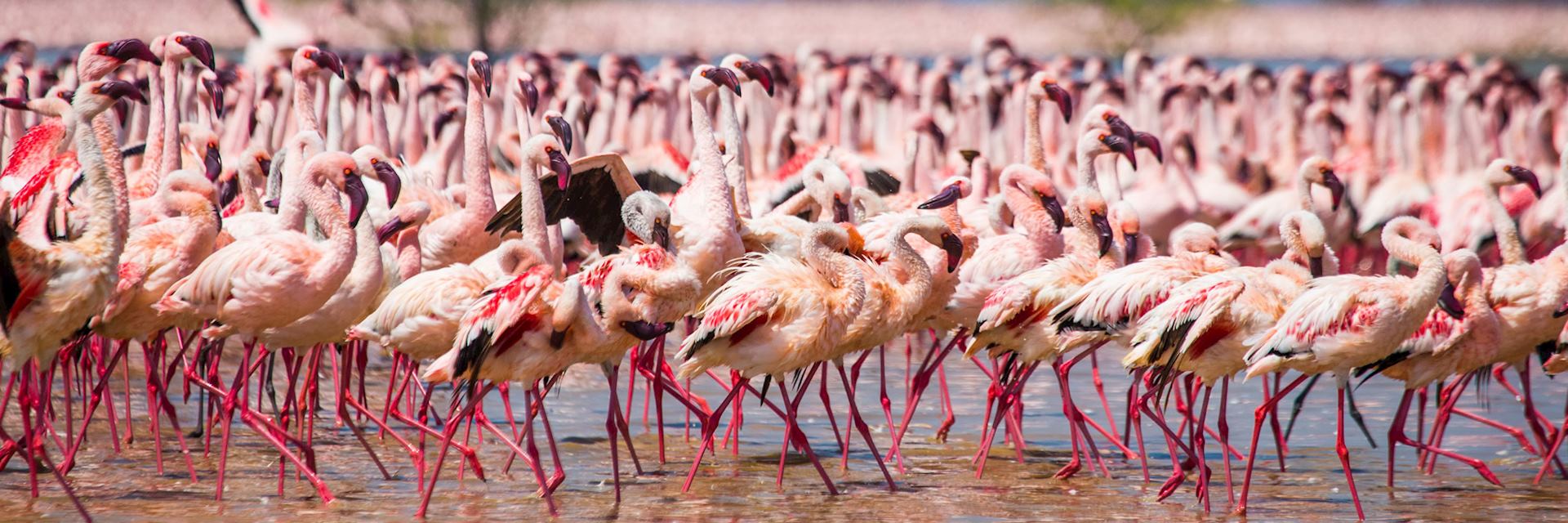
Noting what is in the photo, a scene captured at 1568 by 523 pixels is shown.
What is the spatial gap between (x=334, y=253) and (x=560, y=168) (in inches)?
44.5

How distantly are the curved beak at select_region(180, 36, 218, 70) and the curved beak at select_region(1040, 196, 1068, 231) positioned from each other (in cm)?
410

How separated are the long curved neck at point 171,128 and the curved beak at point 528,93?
5.88 feet

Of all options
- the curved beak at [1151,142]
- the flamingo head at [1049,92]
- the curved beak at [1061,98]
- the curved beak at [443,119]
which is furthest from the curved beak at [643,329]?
the curved beak at [443,119]

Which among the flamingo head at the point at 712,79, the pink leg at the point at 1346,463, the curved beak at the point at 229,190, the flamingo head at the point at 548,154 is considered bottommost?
the pink leg at the point at 1346,463

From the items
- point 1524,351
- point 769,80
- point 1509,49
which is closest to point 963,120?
point 769,80

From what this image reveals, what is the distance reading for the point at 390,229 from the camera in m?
7.68

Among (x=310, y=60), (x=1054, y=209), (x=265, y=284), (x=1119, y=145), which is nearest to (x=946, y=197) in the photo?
(x=1054, y=209)

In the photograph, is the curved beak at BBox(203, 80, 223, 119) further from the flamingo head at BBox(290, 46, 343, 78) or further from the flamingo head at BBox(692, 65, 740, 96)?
the flamingo head at BBox(692, 65, 740, 96)

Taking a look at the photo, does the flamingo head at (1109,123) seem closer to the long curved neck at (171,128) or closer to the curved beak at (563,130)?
the curved beak at (563,130)

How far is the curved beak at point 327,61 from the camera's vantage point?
9.98 metres

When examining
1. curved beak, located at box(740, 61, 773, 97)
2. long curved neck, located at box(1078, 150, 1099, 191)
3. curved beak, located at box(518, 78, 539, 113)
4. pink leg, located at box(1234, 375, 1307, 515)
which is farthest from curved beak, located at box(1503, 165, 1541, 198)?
curved beak, located at box(518, 78, 539, 113)

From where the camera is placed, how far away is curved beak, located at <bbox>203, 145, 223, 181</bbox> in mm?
9117

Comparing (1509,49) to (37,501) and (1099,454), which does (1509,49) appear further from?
(37,501)

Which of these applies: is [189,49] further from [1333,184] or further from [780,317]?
[1333,184]
